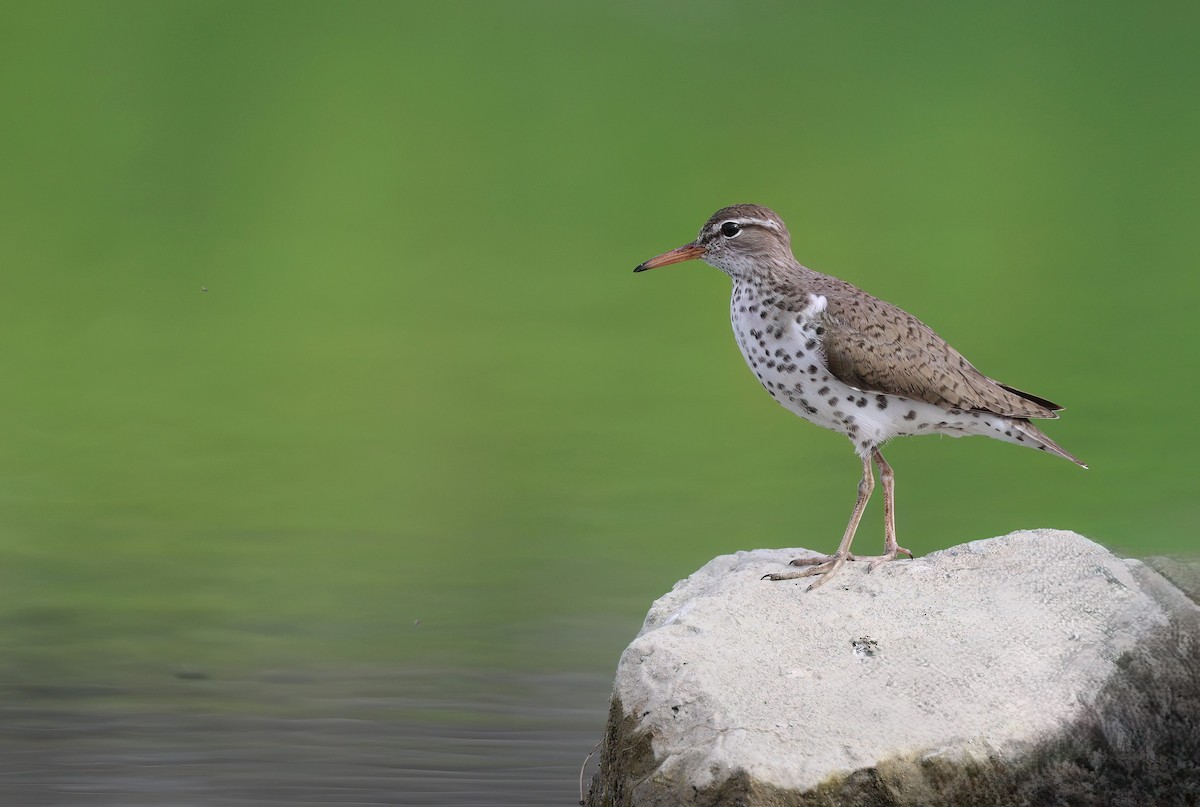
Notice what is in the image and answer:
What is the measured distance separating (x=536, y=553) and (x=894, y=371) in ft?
16.7

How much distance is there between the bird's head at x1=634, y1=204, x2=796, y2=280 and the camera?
9867 mm

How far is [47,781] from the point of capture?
9070 millimetres

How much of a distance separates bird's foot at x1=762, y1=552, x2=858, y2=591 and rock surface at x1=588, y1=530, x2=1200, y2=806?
0.17 meters

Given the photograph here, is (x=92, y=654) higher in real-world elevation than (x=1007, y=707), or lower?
lower

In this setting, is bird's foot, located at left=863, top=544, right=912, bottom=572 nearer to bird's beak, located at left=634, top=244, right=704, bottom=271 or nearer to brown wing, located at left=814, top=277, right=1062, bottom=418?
brown wing, located at left=814, top=277, right=1062, bottom=418

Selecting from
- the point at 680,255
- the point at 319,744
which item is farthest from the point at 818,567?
the point at 319,744

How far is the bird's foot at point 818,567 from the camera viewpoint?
28.4 feet

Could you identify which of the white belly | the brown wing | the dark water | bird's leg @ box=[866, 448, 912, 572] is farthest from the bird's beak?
the dark water

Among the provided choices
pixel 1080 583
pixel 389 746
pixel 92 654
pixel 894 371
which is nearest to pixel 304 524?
pixel 92 654

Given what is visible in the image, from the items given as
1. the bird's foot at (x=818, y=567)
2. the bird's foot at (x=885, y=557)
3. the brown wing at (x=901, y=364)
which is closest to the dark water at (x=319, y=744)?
the bird's foot at (x=818, y=567)

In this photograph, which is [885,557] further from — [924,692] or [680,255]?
[680,255]

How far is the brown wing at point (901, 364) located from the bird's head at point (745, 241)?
0.49m

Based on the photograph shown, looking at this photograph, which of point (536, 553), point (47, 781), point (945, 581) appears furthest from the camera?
point (536, 553)

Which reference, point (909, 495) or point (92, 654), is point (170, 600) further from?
point (909, 495)
